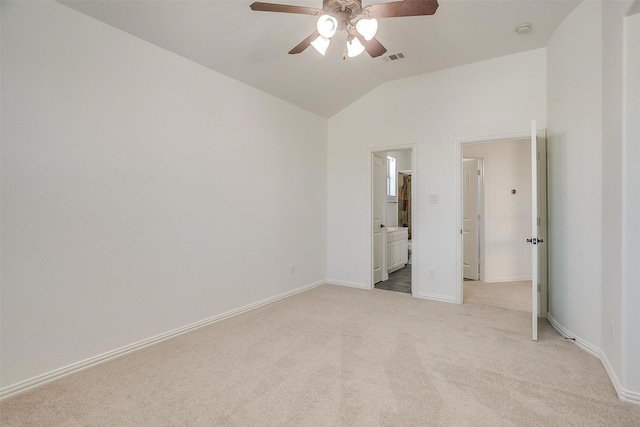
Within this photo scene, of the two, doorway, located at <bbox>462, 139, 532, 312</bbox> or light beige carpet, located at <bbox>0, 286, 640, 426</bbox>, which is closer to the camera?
light beige carpet, located at <bbox>0, 286, 640, 426</bbox>

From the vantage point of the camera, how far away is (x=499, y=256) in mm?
5227

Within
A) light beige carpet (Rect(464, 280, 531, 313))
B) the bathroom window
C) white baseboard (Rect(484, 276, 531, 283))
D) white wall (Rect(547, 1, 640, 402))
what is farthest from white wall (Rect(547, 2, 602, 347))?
the bathroom window

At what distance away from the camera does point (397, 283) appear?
17.1 ft

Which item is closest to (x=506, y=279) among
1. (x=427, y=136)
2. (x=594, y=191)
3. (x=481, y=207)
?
(x=481, y=207)

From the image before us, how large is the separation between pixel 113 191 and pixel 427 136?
372cm

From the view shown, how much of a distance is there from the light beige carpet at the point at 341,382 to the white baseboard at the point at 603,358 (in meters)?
0.05

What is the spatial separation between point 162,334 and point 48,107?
2.05 m

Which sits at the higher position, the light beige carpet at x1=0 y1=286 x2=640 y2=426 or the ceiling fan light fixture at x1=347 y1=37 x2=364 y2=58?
the ceiling fan light fixture at x1=347 y1=37 x2=364 y2=58

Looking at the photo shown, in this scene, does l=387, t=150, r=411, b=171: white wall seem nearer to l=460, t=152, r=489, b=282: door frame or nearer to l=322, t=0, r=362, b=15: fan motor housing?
l=460, t=152, r=489, b=282: door frame

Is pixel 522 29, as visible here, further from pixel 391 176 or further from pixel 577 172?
pixel 391 176

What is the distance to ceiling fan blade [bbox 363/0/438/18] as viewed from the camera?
1.85 metres

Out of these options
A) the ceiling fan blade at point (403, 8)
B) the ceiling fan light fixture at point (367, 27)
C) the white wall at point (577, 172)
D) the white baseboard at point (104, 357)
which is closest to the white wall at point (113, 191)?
the white baseboard at point (104, 357)

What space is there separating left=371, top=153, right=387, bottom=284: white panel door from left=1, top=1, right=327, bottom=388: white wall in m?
1.95

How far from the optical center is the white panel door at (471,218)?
5.30 meters
